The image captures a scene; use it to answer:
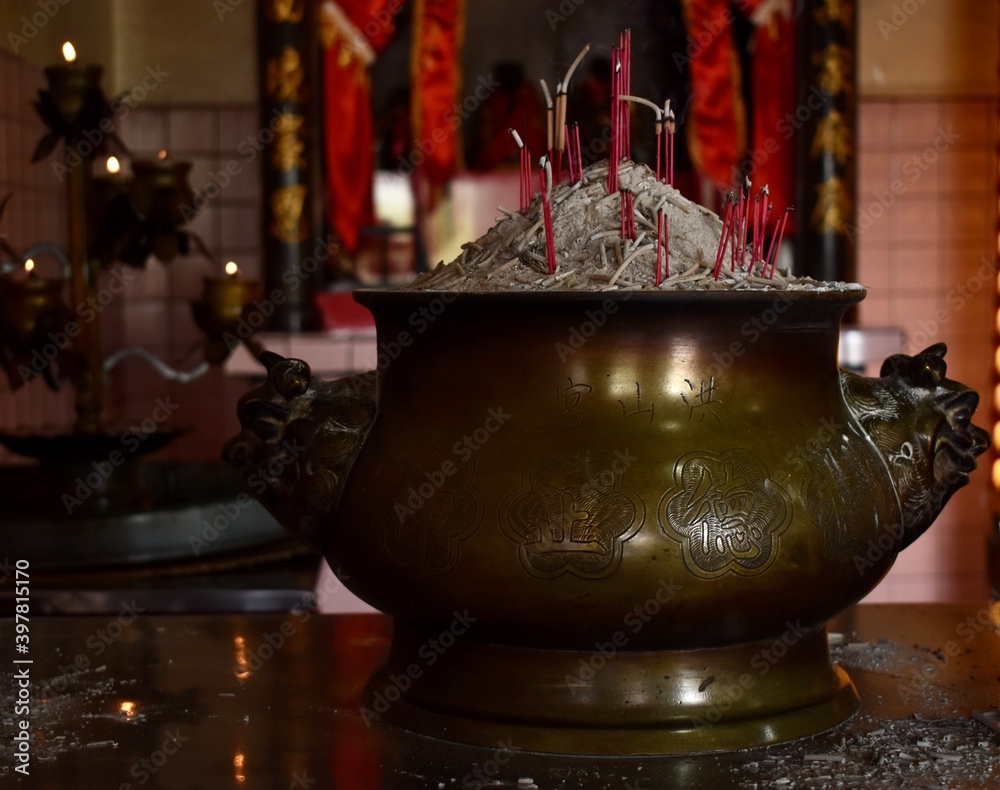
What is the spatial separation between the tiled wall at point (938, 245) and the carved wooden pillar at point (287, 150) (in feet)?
7.28

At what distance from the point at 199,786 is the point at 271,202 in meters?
3.60

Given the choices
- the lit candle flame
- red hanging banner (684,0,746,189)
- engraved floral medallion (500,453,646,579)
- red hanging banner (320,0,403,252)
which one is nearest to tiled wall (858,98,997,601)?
red hanging banner (684,0,746,189)

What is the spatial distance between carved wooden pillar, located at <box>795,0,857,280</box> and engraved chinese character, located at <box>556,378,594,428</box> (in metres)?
3.65

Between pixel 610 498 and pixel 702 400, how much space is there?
4.2 inches

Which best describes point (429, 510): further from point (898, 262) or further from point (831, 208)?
point (898, 262)

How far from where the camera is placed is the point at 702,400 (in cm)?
95

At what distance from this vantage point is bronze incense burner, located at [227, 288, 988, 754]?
3.00 ft

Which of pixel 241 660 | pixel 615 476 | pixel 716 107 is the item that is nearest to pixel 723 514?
pixel 615 476

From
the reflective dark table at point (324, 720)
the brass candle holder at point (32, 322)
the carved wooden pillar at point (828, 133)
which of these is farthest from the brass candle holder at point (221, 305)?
the carved wooden pillar at point (828, 133)

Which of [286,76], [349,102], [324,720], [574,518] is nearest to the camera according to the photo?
Answer: [574,518]

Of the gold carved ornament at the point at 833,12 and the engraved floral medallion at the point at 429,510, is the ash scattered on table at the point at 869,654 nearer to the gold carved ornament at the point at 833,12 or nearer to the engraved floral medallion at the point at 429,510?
the engraved floral medallion at the point at 429,510

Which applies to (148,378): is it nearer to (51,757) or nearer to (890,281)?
(890,281)

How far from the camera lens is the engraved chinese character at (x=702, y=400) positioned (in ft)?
3.11

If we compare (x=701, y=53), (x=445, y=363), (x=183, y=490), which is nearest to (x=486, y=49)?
(x=701, y=53)
